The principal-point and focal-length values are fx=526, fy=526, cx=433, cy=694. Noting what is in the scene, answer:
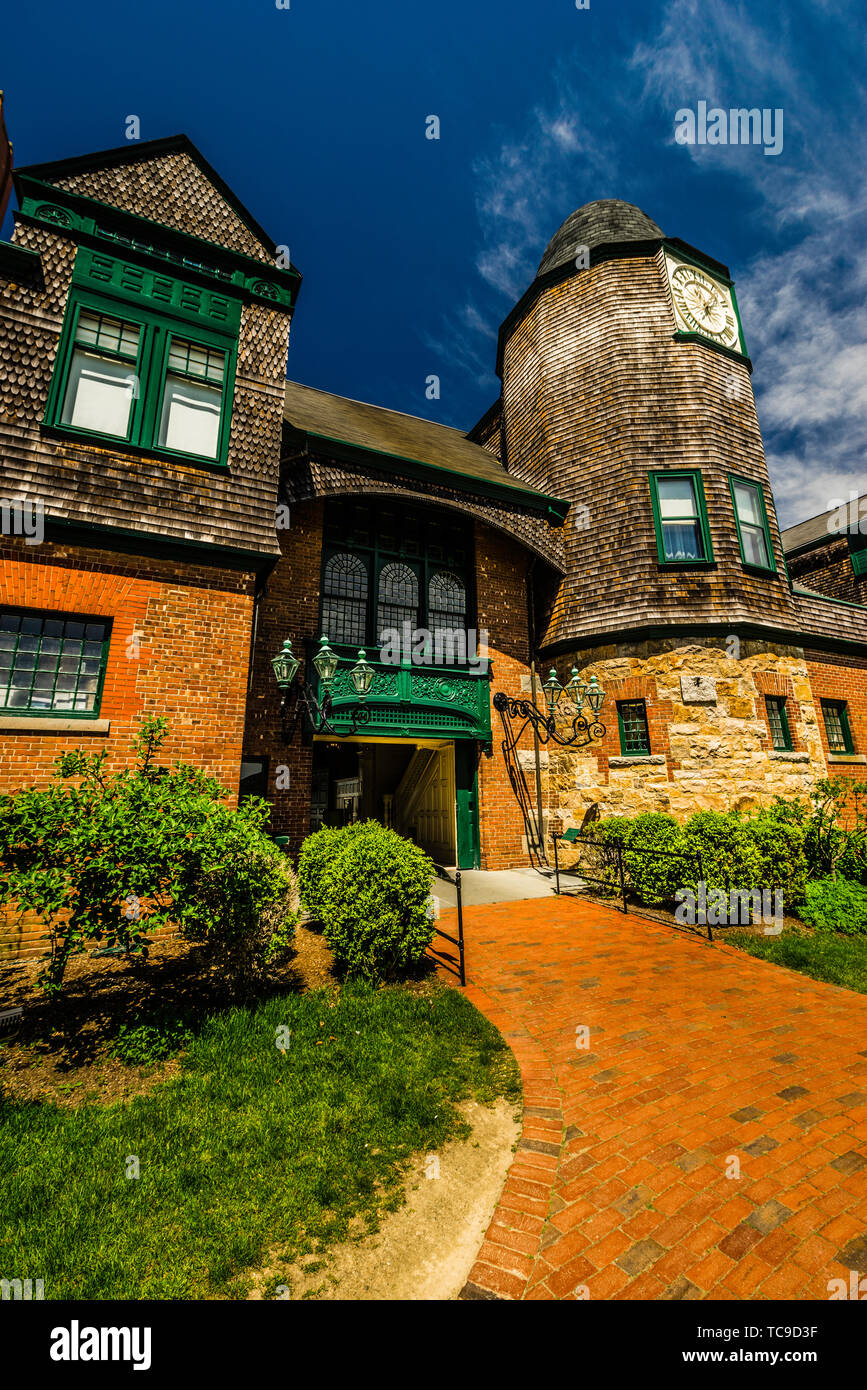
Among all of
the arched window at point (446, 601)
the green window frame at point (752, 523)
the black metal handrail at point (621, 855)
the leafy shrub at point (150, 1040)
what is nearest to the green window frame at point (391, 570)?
the arched window at point (446, 601)

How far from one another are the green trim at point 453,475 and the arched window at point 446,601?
2.15m

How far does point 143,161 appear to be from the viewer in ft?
28.1

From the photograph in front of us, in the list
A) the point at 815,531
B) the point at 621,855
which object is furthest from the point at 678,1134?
the point at 815,531

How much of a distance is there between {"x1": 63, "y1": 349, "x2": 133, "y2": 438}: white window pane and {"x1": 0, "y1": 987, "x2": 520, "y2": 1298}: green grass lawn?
7.99 metres

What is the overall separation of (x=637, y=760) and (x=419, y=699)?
15.5 ft

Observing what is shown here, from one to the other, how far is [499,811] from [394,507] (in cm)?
754

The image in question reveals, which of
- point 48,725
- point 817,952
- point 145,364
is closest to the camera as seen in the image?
point 48,725

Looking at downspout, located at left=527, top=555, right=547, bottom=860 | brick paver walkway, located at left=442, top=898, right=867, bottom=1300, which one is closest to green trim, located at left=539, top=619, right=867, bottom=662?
downspout, located at left=527, top=555, right=547, bottom=860

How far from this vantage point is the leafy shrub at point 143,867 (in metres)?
4.27

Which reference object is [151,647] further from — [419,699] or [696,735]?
[696,735]

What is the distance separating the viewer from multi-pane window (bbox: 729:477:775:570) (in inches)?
479

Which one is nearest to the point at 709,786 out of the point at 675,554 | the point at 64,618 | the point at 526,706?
the point at 526,706

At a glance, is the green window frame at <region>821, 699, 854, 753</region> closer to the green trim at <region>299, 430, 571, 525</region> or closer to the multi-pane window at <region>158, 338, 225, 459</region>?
the green trim at <region>299, 430, 571, 525</region>

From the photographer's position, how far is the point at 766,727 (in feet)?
36.3
